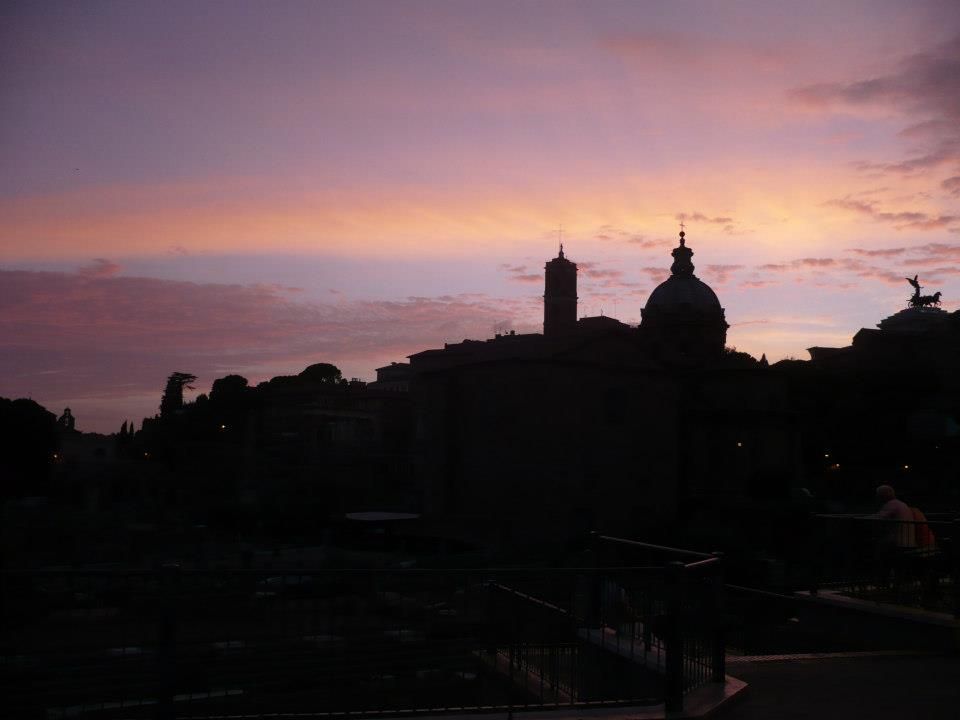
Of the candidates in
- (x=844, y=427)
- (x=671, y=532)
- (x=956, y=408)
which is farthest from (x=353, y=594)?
(x=956, y=408)

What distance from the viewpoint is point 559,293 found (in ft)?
264

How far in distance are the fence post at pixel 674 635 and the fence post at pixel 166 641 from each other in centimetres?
365

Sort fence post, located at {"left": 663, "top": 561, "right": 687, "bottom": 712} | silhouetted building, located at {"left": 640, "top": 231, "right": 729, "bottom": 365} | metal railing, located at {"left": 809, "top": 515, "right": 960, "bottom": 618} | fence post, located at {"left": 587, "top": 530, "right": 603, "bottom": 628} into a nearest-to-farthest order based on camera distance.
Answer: fence post, located at {"left": 663, "top": 561, "right": 687, "bottom": 712}
fence post, located at {"left": 587, "top": 530, "right": 603, "bottom": 628}
metal railing, located at {"left": 809, "top": 515, "right": 960, "bottom": 618}
silhouetted building, located at {"left": 640, "top": 231, "right": 729, "bottom": 365}

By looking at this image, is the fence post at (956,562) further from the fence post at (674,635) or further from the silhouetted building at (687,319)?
the silhouetted building at (687,319)

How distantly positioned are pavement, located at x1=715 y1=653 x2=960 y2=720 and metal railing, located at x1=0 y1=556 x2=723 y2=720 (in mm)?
756

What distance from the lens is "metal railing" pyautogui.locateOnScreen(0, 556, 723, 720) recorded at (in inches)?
246

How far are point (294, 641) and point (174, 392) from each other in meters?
113

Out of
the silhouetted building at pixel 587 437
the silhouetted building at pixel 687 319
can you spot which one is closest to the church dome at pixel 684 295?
the silhouetted building at pixel 687 319

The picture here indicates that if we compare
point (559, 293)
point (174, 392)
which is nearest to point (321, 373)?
point (174, 392)

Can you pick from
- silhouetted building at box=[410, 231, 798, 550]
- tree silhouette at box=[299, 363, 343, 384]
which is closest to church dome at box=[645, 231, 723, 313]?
silhouetted building at box=[410, 231, 798, 550]

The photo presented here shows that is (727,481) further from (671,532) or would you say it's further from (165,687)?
(165,687)

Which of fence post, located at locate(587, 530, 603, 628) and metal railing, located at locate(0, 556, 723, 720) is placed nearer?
metal railing, located at locate(0, 556, 723, 720)

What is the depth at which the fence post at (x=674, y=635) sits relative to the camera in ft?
23.2

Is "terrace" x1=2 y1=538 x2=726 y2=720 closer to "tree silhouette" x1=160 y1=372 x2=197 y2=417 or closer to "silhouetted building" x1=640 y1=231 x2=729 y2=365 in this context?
"silhouetted building" x1=640 y1=231 x2=729 y2=365
